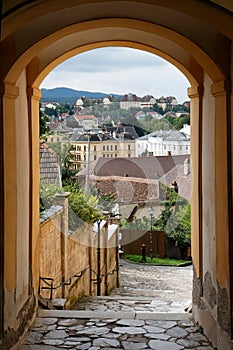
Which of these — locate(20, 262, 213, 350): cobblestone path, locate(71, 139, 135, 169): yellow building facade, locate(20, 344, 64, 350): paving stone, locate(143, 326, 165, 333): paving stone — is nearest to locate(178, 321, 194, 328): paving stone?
locate(20, 262, 213, 350): cobblestone path

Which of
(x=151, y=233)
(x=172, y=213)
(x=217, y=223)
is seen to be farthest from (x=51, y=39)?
(x=151, y=233)

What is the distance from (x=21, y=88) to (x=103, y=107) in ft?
21.0

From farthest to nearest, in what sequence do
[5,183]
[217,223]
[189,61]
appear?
[189,61] < [217,223] < [5,183]

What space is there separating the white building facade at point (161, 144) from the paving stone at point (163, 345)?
22.6 feet

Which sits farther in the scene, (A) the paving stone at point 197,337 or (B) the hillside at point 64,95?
(B) the hillside at point 64,95

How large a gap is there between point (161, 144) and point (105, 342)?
24.8ft

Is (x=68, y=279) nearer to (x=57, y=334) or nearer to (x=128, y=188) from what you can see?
(x=57, y=334)

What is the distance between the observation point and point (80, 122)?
39.4ft

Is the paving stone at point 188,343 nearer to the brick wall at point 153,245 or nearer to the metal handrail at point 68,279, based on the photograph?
the metal handrail at point 68,279

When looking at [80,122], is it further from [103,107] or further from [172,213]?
[172,213]

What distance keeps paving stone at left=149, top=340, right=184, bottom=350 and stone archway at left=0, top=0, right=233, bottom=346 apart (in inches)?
17.5

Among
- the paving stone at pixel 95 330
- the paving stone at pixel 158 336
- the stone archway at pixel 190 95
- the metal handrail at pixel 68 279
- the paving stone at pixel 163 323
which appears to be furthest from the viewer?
the metal handrail at pixel 68 279

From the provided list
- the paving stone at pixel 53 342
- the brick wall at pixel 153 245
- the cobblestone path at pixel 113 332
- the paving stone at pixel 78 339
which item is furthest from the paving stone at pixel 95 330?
the brick wall at pixel 153 245

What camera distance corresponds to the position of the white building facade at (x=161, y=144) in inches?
502
